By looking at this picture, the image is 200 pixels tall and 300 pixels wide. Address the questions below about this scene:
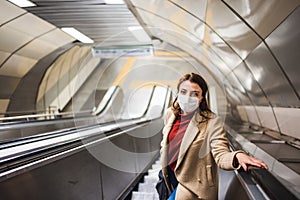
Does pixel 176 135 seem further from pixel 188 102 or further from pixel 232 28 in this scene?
pixel 232 28

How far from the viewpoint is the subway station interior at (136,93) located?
Answer: 1885mm

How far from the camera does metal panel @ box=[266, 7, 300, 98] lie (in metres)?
2.59

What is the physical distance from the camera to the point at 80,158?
2.25 metres

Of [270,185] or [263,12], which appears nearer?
[270,185]

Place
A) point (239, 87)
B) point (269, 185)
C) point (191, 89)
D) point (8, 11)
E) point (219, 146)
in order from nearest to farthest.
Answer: point (269, 185) < point (219, 146) < point (191, 89) < point (8, 11) < point (239, 87)

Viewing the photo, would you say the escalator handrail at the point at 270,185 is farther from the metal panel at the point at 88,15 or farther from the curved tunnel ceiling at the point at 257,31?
the metal panel at the point at 88,15

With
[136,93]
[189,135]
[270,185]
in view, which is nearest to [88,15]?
[136,93]

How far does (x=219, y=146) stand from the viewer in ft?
5.70

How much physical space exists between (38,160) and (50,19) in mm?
6347

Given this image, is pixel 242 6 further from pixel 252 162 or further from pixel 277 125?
pixel 277 125

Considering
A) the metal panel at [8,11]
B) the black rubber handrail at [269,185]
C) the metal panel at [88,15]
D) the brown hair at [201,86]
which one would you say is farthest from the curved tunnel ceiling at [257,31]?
the metal panel at [8,11]

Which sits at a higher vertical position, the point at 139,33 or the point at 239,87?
the point at 139,33

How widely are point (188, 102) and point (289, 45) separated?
1.65 m

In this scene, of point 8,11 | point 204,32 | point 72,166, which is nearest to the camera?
point 72,166
